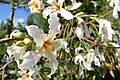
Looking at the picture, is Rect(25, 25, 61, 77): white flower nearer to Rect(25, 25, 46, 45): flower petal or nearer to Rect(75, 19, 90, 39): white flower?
Rect(25, 25, 46, 45): flower petal

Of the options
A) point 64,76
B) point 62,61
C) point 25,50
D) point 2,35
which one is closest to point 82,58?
point 62,61

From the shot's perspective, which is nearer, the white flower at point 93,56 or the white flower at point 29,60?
the white flower at point 29,60

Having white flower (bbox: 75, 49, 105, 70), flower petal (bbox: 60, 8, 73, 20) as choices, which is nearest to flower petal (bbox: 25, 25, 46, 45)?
flower petal (bbox: 60, 8, 73, 20)

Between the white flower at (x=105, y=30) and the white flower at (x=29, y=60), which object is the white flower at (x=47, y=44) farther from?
the white flower at (x=105, y=30)

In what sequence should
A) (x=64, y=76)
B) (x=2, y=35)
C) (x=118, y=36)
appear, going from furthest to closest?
(x=2, y=35) → (x=64, y=76) → (x=118, y=36)

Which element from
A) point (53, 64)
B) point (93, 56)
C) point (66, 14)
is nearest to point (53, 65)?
point (53, 64)

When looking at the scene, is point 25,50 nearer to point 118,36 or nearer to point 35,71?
point 35,71

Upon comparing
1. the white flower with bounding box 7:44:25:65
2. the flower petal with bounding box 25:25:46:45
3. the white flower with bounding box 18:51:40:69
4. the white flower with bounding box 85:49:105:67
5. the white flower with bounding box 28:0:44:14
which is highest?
the white flower with bounding box 28:0:44:14

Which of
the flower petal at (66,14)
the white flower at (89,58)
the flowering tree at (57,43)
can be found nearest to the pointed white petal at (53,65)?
the flowering tree at (57,43)

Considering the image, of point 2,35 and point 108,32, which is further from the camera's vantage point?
point 2,35
